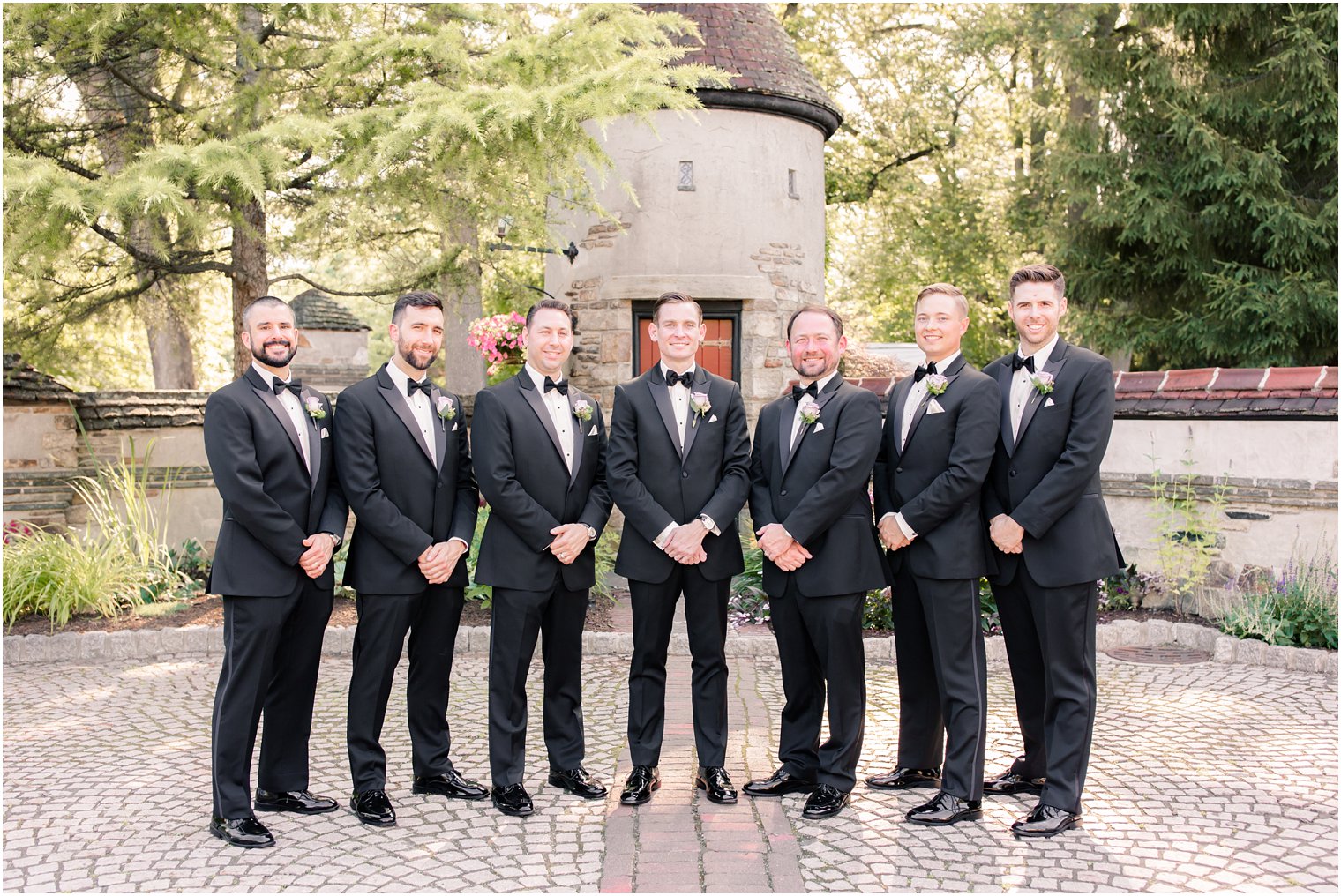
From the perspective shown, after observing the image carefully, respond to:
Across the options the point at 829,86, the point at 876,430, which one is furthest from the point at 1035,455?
the point at 829,86

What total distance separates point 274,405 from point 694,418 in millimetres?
1793

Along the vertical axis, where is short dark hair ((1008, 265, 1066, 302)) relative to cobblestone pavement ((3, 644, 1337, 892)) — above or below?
above

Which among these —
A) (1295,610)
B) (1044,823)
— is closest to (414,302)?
(1044,823)

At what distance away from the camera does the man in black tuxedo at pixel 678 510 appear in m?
4.62

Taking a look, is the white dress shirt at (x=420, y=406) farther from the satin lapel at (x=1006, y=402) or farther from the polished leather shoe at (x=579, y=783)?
the satin lapel at (x=1006, y=402)

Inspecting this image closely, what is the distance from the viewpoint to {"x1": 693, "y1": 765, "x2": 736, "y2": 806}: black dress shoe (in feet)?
15.0

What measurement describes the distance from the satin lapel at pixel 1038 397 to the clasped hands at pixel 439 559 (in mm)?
2484

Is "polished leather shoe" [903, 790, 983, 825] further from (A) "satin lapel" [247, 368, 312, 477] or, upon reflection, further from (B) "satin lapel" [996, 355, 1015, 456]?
(A) "satin lapel" [247, 368, 312, 477]

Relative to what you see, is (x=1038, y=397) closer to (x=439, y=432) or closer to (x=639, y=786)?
(x=639, y=786)

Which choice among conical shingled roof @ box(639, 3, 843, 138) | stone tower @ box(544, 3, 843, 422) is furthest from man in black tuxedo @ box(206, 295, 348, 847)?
conical shingled roof @ box(639, 3, 843, 138)

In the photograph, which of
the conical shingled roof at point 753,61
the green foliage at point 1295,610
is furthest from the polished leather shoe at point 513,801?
the conical shingled roof at point 753,61

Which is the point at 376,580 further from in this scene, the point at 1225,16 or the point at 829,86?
the point at 829,86

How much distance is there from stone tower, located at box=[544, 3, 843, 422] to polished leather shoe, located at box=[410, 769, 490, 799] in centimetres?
760

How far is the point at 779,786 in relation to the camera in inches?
185
